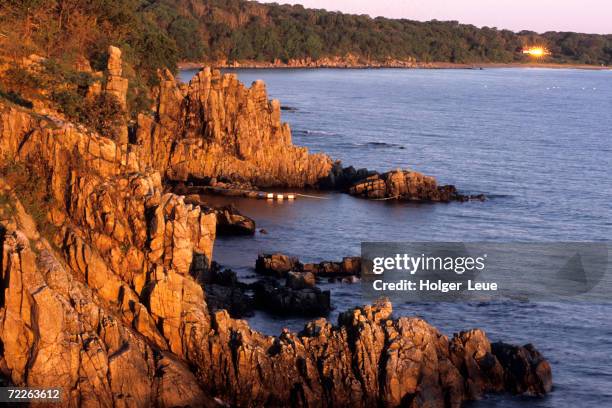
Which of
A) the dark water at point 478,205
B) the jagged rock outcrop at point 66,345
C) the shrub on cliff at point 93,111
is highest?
the shrub on cliff at point 93,111

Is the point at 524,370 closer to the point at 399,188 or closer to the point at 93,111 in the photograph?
the point at 93,111

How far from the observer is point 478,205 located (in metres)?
74.2

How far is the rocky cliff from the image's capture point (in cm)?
3059

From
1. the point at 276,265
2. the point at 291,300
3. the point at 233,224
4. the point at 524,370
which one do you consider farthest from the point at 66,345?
the point at 233,224

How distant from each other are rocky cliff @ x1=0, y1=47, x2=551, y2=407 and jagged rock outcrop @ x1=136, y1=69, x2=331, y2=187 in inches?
1306

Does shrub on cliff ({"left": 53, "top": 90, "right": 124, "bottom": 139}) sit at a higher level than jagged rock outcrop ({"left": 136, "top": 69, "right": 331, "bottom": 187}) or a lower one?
higher

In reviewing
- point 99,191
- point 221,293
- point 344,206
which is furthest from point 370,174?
point 99,191

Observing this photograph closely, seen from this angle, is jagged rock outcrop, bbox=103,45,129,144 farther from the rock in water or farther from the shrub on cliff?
the rock in water

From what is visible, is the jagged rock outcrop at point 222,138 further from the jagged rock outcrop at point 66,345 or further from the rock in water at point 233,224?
the jagged rock outcrop at point 66,345

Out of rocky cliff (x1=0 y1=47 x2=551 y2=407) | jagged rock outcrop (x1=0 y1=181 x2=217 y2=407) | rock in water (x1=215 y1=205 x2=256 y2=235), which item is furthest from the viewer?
rock in water (x1=215 y1=205 x2=256 y2=235)

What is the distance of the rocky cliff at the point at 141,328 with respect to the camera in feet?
100

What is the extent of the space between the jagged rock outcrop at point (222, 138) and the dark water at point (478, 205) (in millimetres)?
4905

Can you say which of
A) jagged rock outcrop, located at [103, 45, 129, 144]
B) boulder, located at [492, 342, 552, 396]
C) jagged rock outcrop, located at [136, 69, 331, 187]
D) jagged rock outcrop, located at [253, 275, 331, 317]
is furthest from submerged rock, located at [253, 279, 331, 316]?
jagged rock outcrop, located at [136, 69, 331, 187]

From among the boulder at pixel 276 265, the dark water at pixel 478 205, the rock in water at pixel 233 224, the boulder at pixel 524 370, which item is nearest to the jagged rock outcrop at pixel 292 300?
the dark water at pixel 478 205
